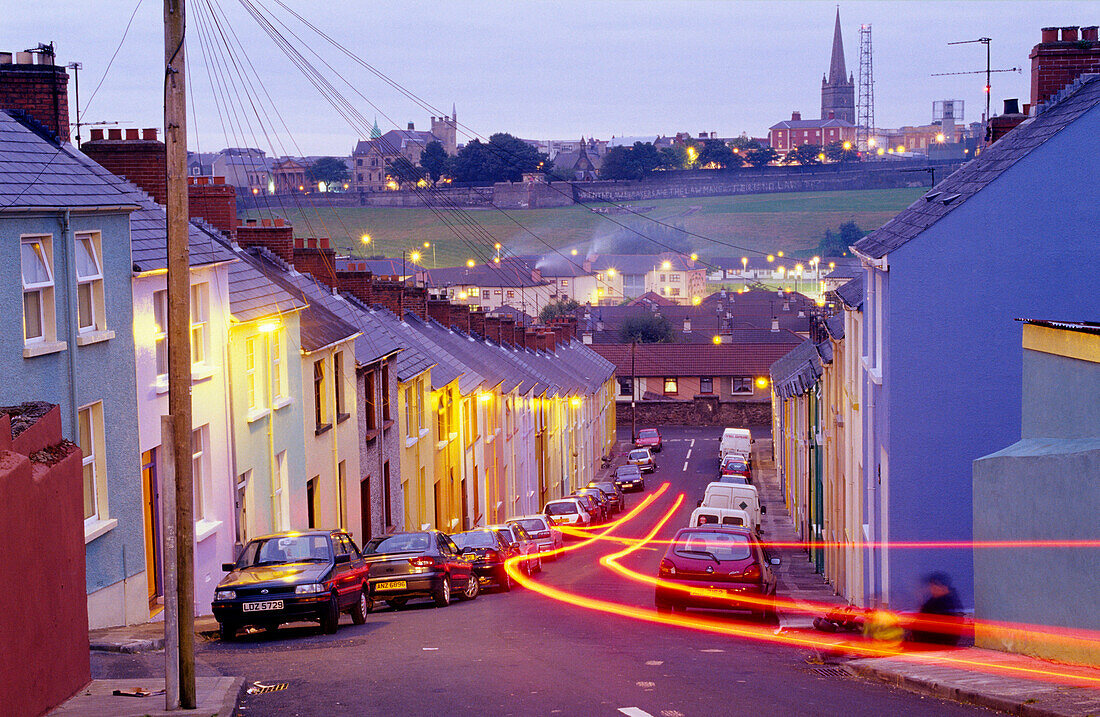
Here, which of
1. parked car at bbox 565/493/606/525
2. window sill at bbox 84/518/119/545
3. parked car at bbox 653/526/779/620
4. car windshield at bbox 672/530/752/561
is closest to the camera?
window sill at bbox 84/518/119/545

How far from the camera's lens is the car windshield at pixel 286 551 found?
15.3 metres

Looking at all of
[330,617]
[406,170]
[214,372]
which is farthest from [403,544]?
[406,170]

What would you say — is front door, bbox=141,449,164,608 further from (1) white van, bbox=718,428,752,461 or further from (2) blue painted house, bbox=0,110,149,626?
(1) white van, bbox=718,428,752,461

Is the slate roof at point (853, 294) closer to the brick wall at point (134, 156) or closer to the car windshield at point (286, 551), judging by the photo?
the car windshield at point (286, 551)

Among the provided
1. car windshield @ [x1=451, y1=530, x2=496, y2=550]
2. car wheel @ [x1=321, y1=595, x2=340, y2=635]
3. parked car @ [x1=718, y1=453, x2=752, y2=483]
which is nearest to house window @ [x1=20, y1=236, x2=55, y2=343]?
car wheel @ [x1=321, y1=595, x2=340, y2=635]

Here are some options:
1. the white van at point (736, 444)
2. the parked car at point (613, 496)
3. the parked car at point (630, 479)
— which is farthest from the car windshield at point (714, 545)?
the white van at point (736, 444)

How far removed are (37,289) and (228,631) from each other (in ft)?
15.9

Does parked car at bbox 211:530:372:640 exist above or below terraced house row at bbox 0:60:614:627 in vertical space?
below

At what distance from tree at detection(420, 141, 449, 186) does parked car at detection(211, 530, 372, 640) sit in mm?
171044

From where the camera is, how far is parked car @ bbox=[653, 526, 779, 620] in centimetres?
1686

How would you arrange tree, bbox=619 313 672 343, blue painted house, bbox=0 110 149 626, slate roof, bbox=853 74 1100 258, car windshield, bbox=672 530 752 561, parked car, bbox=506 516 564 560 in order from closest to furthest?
blue painted house, bbox=0 110 149 626 < slate roof, bbox=853 74 1100 258 < car windshield, bbox=672 530 752 561 < parked car, bbox=506 516 564 560 < tree, bbox=619 313 672 343

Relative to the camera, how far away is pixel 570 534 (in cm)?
3756

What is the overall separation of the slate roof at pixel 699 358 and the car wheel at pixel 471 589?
57.5m

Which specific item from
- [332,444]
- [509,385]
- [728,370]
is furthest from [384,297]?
[728,370]
